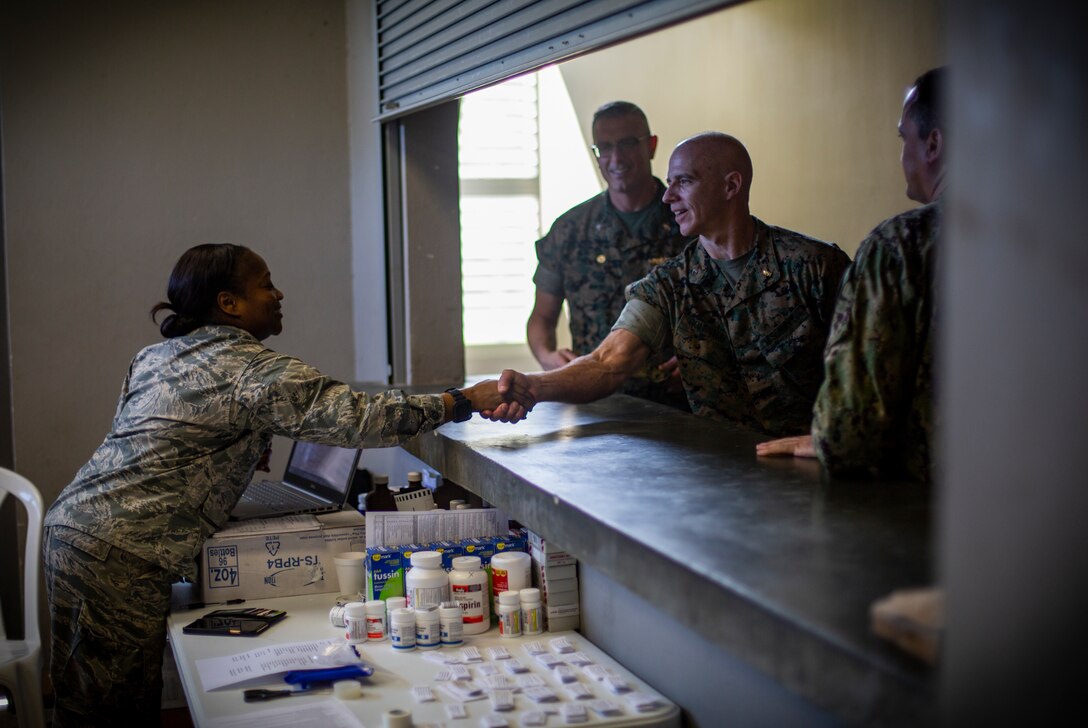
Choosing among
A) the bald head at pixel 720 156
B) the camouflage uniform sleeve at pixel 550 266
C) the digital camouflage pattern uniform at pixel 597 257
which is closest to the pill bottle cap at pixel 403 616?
the bald head at pixel 720 156

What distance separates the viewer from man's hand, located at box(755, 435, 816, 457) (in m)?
2.13

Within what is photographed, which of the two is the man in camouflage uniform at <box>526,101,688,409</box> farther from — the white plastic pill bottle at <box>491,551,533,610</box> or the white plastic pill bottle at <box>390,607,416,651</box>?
the white plastic pill bottle at <box>390,607,416,651</box>

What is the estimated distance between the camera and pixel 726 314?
297 centimetres

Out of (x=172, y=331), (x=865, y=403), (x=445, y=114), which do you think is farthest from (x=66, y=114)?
(x=865, y=403)

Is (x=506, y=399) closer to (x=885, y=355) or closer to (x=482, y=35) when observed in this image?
(x=482, y=35)

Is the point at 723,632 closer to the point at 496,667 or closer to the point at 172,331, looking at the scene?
the point at 496,667

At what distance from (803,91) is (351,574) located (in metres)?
3.39

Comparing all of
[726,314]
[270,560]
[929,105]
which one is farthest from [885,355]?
[270,560]

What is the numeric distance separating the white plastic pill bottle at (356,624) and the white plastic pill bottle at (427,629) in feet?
0.43

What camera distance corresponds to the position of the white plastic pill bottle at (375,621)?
7.16ft

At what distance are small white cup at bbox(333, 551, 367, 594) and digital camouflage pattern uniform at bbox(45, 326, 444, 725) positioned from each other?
276mm

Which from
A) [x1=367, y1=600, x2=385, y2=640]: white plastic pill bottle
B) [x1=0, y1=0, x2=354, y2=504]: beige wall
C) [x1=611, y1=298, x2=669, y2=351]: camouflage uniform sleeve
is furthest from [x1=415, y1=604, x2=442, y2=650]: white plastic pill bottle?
[x1=0, y1=0, x2=354, y2=504]: beige wall

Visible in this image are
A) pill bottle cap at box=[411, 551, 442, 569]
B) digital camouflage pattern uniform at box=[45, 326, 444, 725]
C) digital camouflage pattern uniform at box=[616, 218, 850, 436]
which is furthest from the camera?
digital camouflage pattern uniform at box=[616, 218, 850, 436]

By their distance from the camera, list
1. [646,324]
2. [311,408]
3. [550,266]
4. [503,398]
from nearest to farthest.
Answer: [311,408] < [503,398] < [646,324] < [550,266]
